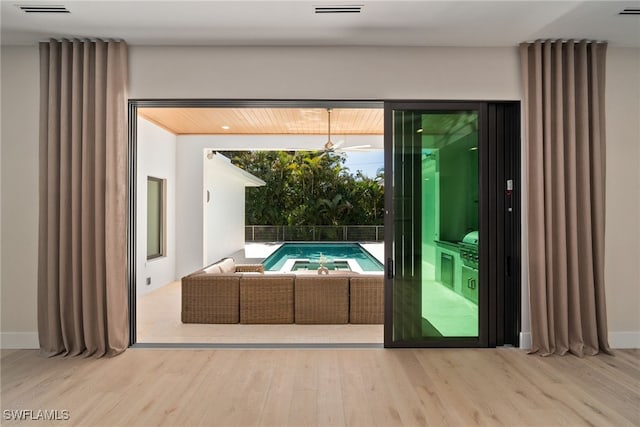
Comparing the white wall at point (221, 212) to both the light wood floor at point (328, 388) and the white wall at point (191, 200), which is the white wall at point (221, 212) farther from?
the light wood floor at point (328, 388)

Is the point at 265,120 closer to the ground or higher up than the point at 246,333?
higher up

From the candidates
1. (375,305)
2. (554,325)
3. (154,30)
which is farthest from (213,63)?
(554,325)

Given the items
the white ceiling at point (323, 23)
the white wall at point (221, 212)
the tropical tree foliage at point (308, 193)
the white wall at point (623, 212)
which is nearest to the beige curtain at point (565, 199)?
the white wall at point (623, 212)

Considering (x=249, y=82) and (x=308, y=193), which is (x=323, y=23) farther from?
(x=308, y=193)

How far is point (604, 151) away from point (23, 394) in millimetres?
4975

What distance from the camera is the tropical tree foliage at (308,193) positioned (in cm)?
1538

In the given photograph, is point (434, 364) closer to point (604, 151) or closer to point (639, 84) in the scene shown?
point (604, 151)

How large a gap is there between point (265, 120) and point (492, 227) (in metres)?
3.73

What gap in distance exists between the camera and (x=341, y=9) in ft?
9.85

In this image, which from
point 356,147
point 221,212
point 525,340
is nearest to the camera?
point 525,340

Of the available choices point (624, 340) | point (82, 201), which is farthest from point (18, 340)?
point (624, 340)

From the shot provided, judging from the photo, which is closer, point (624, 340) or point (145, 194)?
point (624, 340)

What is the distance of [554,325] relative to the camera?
3561mm

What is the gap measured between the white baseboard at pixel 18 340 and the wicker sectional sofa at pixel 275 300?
4.74 ft
